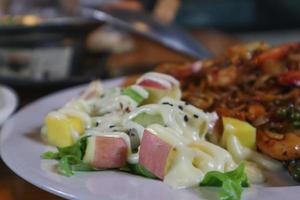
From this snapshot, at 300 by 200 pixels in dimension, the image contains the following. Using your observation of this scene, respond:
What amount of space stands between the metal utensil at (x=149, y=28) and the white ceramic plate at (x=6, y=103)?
0.54 meters

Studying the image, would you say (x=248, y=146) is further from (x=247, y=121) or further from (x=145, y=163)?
(x=145, y=163)

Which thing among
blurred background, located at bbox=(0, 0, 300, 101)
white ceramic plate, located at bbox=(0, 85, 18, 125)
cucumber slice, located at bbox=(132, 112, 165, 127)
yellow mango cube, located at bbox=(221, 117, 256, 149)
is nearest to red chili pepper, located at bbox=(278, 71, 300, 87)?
yellow mango cube, located at bbox=(221, 117, 256, 149)

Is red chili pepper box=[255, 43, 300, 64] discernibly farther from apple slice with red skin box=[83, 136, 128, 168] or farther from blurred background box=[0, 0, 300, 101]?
blurred background box=[0, 0, 300, 101]

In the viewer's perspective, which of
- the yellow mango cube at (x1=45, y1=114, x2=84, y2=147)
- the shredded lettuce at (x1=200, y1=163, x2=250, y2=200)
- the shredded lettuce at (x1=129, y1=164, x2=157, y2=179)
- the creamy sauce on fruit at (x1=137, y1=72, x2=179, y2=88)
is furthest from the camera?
the creamy sauce on fruit at (x1=137, y1=72, x2=179, y2=88)

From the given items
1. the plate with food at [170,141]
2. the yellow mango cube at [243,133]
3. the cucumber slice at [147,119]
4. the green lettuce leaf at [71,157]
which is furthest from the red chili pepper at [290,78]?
the green lettuce leaf at [71,157]

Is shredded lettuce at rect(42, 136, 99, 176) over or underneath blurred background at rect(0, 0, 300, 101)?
over

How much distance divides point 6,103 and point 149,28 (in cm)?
68

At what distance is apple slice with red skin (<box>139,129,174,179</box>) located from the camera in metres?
0.96

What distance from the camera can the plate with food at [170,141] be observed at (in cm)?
93

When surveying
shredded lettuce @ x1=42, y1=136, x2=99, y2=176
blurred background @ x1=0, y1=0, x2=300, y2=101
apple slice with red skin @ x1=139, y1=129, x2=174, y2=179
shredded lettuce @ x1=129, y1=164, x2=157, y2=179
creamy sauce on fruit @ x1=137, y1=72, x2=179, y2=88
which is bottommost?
blurred background @ x1=0, y1=0, x2=300, y2=101

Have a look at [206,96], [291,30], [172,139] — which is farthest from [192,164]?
[291,30]

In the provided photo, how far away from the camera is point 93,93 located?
1.25 meters

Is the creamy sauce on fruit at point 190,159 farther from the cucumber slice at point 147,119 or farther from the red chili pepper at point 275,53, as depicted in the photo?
the red chili pepper at point 275,53

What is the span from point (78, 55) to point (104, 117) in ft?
2.93
